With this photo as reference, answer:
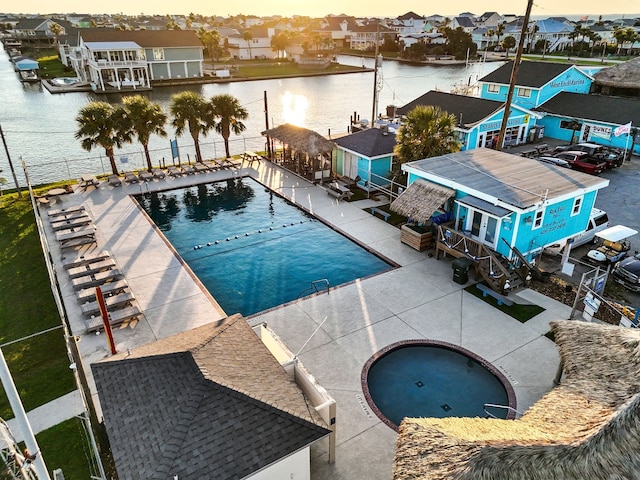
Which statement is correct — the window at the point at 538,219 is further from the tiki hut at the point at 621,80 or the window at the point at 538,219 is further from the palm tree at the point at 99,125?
the tiki hut at the point at 621,80

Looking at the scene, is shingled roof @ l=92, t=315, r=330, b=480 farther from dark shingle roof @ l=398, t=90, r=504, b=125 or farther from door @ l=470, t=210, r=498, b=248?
dark shingle roof @ l=398, t=90, r=504, b=125

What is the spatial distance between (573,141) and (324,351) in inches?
1482

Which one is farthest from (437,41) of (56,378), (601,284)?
(56,378)

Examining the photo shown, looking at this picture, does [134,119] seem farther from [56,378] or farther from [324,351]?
[324,351]

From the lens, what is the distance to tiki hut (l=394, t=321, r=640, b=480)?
7.63 metres

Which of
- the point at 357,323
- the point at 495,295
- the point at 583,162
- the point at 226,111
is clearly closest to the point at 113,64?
the point at 226,111

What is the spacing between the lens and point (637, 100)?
1564 inches

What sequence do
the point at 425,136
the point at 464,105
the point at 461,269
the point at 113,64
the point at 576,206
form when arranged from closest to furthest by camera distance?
the point at 461,269
the point at 576,206
the point at 425,136
the point at 464,105
the point at 113,64

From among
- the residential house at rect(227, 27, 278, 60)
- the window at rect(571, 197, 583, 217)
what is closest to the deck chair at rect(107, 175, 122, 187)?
the window at rect(571, 197, 583, 217)

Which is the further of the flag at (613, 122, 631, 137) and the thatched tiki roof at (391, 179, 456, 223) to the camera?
the flag at (613, 122, 631, 137)

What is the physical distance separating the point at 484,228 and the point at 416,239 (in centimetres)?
334

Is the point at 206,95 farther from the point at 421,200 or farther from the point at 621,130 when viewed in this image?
the point at 421,200

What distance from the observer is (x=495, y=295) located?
18.8 m

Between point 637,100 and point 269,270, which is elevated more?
point 637,100
